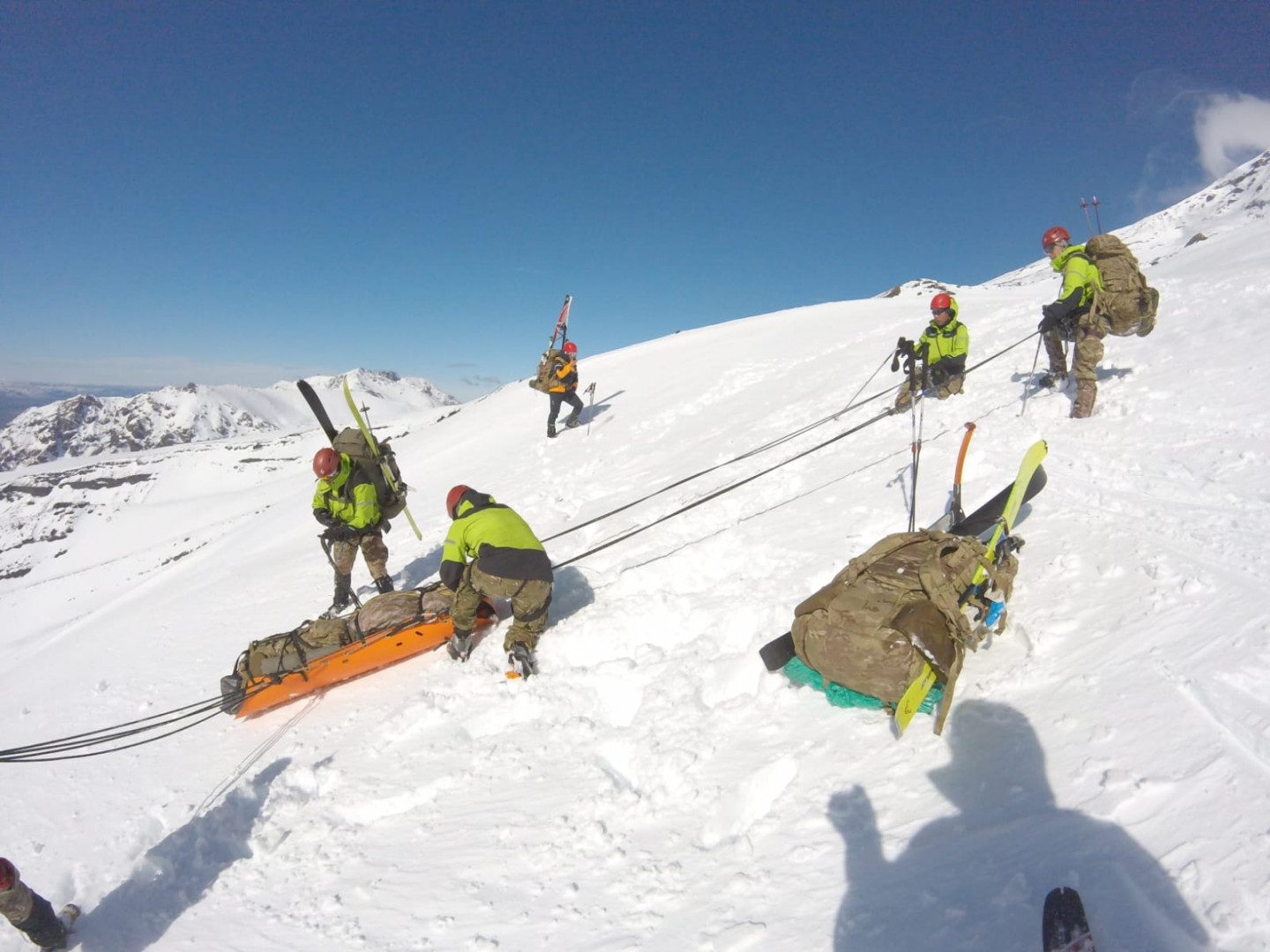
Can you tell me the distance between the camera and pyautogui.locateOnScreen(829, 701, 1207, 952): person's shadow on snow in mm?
2160

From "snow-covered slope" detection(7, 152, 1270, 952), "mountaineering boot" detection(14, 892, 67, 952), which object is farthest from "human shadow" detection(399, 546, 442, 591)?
"mountaineering boot" detection(14, 892, 67, 952)

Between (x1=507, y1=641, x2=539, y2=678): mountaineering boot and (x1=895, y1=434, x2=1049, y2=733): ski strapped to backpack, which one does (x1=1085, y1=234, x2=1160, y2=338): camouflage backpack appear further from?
(x1=507, y1=641, x2=539, y2=678): mountaineering boot

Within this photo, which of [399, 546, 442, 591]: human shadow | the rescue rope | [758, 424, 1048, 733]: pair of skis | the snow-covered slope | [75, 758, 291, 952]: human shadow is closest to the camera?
the snow-covered slope

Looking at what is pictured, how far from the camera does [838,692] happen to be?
12.0ft

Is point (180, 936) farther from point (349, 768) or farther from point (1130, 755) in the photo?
point (1130, 755)

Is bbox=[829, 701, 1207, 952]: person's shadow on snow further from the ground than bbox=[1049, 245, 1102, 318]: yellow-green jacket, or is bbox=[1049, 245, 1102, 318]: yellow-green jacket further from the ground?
bbox=[1049, 245, 1102, 318]: yellow-green jacket

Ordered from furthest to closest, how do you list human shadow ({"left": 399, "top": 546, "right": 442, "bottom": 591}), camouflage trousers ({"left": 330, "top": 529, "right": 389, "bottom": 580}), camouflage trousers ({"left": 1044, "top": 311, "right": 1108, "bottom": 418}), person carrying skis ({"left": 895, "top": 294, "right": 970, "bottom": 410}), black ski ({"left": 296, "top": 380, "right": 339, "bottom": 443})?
person carrying skis ({"left": 895, "top": 294, "right": 970, "bottom": 410}) < human shadow ({"left": 399, "top": 546, "right": 442, "bottom": 591}) < black ski ({"left": 296, "top": 380, "right": 339, "bottom": 443}) < camouflage trousers ({"left": 330, "top": 529, "right": 389, "bottom": 580}) < camouflage trousers ({"left": 1044, "top": 311, "right": 1108, "bottom": 418})

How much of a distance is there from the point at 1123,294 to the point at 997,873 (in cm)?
704

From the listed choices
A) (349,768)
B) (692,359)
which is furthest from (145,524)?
(349,768)

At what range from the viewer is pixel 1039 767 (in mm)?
2883

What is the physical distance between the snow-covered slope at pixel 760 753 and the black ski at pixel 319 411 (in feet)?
8.30

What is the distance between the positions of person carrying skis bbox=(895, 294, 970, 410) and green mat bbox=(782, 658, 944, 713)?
20.9ft

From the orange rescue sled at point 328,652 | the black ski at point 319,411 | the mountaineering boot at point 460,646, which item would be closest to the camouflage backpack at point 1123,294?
the orange rescue sled at point 328,652

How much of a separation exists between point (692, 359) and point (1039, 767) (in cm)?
1778
